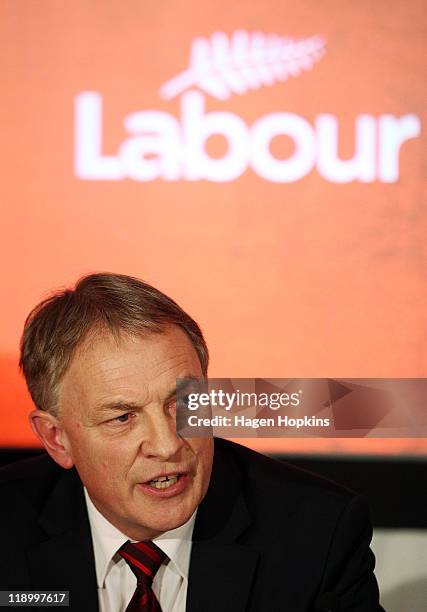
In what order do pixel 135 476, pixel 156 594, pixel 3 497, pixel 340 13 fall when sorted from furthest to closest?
pixel 340 13
pixel 3 497
pixel 156 594
pixel 135 476

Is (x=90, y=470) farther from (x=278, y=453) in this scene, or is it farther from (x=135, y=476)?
(x=278, y=453)

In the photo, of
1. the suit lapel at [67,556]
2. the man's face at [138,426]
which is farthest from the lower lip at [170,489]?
the suit lapel at [67,556]

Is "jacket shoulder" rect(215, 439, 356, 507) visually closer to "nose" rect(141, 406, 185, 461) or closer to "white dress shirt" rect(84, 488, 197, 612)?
"white dress shirt" rect(84, 488, 197, 612)

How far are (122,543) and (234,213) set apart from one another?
1.02m

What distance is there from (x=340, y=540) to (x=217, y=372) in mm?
831

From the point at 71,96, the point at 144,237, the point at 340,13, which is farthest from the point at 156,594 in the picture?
the point at 340,13

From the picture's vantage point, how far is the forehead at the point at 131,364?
1.42 metres

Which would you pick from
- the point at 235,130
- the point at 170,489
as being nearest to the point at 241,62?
the point at 235,130

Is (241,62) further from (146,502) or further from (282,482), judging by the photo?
(146,502)

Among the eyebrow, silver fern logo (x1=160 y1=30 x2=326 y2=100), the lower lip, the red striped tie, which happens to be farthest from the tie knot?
silver fern logo (x1=160 y1=30 x2=326 y2=100)

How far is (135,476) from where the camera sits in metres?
1.45

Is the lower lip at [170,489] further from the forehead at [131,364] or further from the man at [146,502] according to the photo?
the forehead at [131,364]

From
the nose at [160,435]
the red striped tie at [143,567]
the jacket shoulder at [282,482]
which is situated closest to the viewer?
the nose at [160,435]
